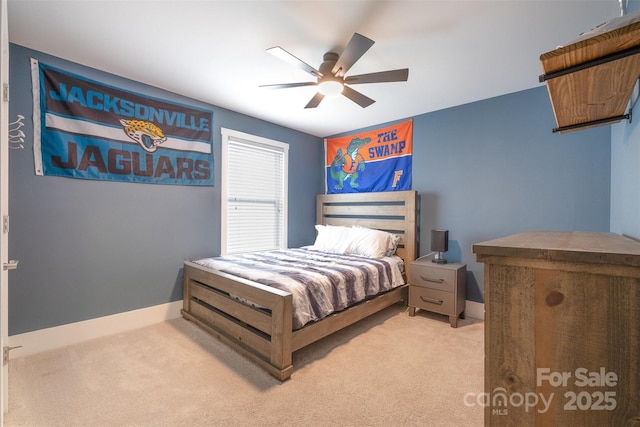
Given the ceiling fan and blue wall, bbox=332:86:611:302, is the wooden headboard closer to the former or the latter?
blue wall, bbox=332:86:611:302

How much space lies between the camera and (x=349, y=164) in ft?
13.9

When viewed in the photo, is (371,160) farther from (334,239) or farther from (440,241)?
(440,241)

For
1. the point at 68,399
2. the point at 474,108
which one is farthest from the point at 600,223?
the point at 68,399

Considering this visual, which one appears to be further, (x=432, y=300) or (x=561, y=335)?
(x=432, y=300)

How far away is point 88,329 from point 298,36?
304cm

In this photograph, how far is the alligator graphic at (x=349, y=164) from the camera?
410 cm

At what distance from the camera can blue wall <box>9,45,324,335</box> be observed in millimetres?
2150

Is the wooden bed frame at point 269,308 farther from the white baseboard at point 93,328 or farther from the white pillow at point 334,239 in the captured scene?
the white pillow at point 334,239

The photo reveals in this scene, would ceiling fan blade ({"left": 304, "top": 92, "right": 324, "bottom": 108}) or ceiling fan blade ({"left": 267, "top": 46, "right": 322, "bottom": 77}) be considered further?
ceiling fan blade ({"left": 304, "top": 92, "right": 324, "bottom": 108})

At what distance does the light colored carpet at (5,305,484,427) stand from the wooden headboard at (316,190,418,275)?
48.4 inches

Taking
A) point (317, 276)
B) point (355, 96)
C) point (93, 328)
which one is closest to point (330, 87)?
point (355, 96)

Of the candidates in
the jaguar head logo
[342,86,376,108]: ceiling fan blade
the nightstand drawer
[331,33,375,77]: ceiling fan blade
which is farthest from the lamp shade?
the jaguar head logo

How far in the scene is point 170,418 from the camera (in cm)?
151

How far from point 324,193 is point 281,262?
2.02 metres
